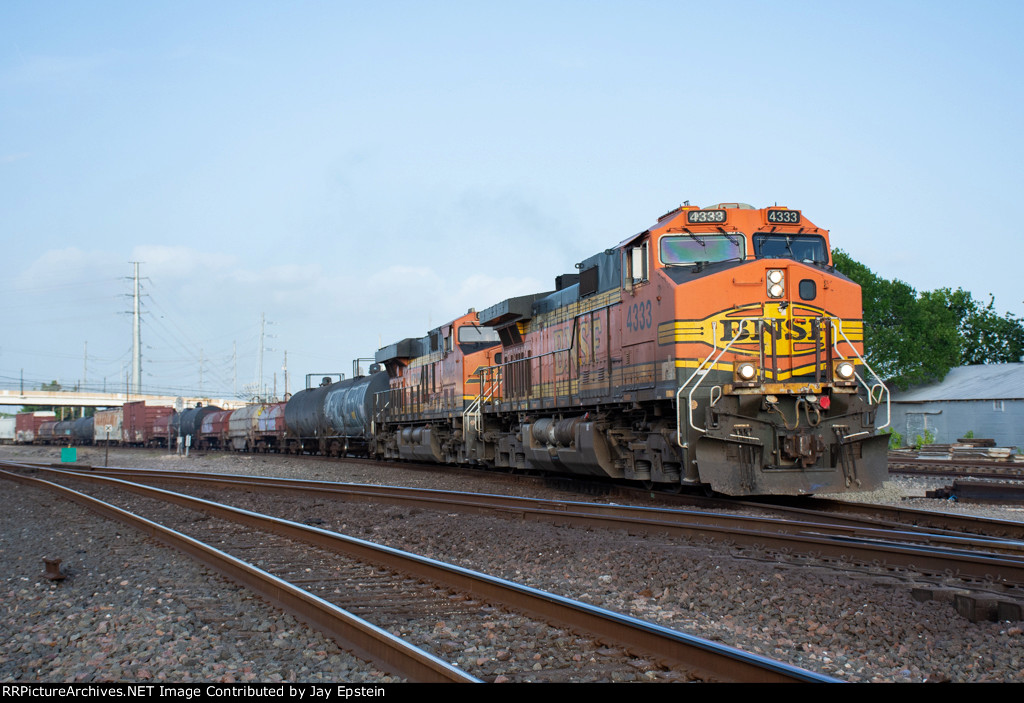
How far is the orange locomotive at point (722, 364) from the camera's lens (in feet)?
34.7

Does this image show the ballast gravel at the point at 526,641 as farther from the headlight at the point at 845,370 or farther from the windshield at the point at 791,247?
the windshield at the point at 791,247

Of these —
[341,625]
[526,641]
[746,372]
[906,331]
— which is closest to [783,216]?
[746,372]

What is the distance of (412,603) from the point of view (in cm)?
617

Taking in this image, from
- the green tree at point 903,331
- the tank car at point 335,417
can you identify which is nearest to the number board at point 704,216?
the tank car at point 335,417

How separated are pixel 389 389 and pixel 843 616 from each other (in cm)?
2325

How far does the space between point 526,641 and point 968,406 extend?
33711 millimetres

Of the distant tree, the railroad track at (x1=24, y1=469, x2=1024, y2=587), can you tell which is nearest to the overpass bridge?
the distant tree

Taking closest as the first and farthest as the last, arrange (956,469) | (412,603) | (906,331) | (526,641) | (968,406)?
(526,641) → (412,603) → (956,469) → (968,406) → (906,331)

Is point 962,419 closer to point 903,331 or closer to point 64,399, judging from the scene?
point 903,331

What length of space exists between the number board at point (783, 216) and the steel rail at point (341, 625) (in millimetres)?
8020

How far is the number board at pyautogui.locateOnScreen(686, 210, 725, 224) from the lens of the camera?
11688 millimetres

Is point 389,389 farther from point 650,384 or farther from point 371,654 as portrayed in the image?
point 371,654

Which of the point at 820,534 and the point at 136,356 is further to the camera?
→ the point at 136,356
